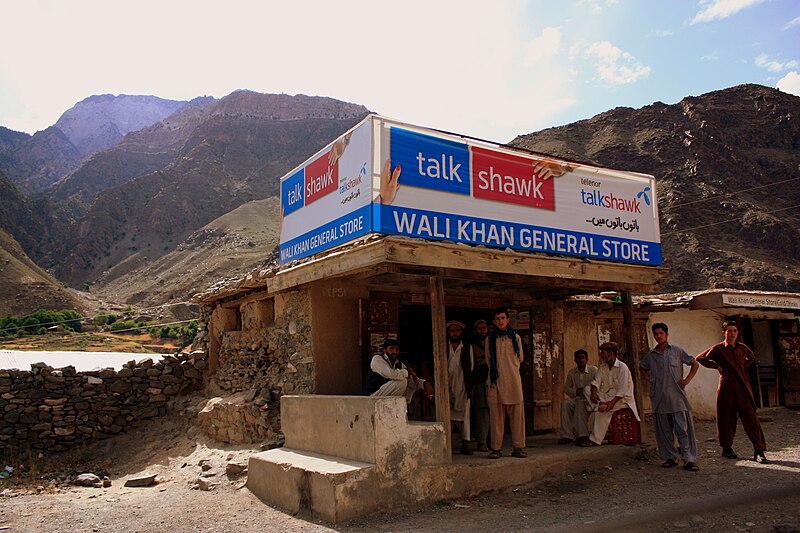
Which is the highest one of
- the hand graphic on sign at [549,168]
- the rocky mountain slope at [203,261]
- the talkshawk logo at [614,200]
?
the rocky mountain slope at [203,261]

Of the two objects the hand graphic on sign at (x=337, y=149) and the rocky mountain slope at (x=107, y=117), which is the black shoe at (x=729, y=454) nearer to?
the hand graphic on sign at (x=337, y=149)

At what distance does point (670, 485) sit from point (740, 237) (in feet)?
110

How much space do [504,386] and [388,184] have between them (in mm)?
2599

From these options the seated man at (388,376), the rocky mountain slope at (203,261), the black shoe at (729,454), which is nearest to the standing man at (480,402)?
the seated man at (388,376)

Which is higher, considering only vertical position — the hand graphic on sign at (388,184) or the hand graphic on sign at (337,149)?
the hand graphic on sign at (337,149)

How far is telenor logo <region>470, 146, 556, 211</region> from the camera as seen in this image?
6562 millimetres

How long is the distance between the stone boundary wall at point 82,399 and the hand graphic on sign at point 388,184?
6.55m

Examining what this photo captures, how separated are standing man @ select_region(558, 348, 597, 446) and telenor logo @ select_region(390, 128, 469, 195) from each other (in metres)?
3.06

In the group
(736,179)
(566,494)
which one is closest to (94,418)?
(566,494)

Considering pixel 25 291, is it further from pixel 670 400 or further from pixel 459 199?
pixel 670 400

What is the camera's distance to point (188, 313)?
151ft

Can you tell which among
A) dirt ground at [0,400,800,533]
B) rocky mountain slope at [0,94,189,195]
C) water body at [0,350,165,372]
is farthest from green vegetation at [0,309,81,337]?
rocky mountain slope at [0,94,189,195]

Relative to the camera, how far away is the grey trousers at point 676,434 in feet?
22.5

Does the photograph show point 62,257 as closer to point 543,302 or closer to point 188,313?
point 188,313
